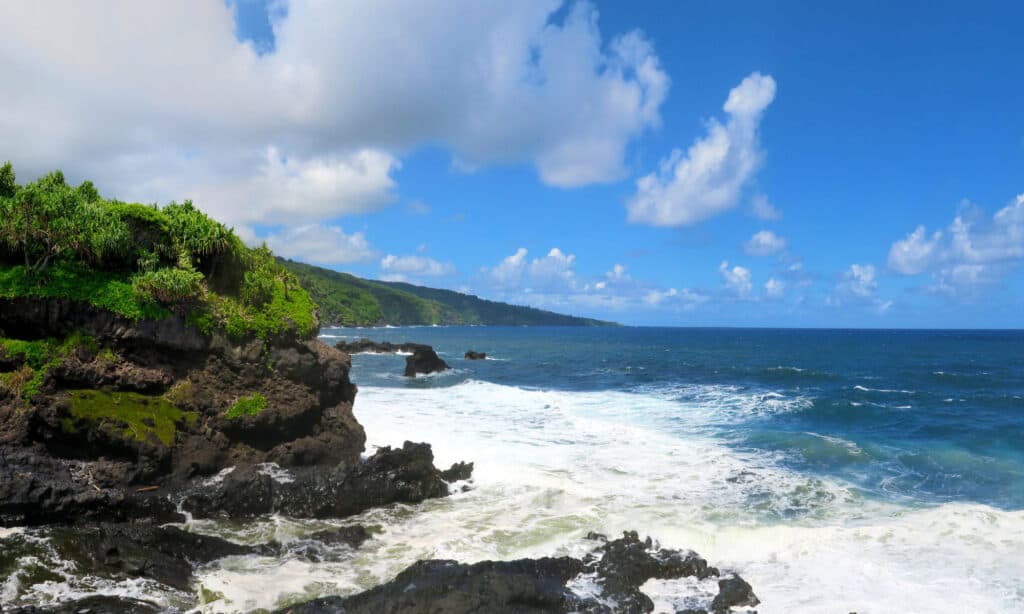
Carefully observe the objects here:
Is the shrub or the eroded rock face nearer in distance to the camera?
the eroded rock face

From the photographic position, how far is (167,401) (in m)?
14.1

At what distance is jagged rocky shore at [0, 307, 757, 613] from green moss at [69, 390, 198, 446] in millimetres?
35

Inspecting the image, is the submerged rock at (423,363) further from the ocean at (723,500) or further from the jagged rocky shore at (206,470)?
the jagged rocky shore at (206,470)

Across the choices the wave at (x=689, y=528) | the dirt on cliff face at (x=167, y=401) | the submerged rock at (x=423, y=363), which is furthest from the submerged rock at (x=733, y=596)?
the submerged rock at (x=423, y=363)

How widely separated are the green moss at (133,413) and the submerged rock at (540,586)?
21.9 feet

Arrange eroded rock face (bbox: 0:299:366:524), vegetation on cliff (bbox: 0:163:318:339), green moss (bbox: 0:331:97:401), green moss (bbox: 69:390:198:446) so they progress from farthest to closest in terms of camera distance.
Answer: vegetation on cliff (bbox: 0:163:318:339) < green moss (bbox: 69:390:198:446) < green moss (bbox: 0:331:97:401) < eroded rock face (bbox: 0:299:366:524)

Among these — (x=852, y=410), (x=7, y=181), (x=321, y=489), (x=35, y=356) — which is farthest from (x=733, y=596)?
(x=852, y=410)

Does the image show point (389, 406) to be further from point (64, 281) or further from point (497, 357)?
point (497, 357)

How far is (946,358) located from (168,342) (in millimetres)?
85521

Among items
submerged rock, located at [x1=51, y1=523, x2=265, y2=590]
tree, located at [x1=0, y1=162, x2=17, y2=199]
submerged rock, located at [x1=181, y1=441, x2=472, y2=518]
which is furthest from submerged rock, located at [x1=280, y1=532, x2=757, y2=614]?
tree, located at [x1=0, y1=162, x2=17, y2=199]

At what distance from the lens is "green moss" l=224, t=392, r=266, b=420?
14.5 meters

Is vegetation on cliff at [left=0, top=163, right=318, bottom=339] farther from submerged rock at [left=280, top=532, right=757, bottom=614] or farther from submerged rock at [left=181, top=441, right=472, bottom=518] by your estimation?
submerged rock at [left=280, top=532, right=757, bottom=614]

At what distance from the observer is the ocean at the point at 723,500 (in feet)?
33.8

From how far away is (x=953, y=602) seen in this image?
10008 millimetres
